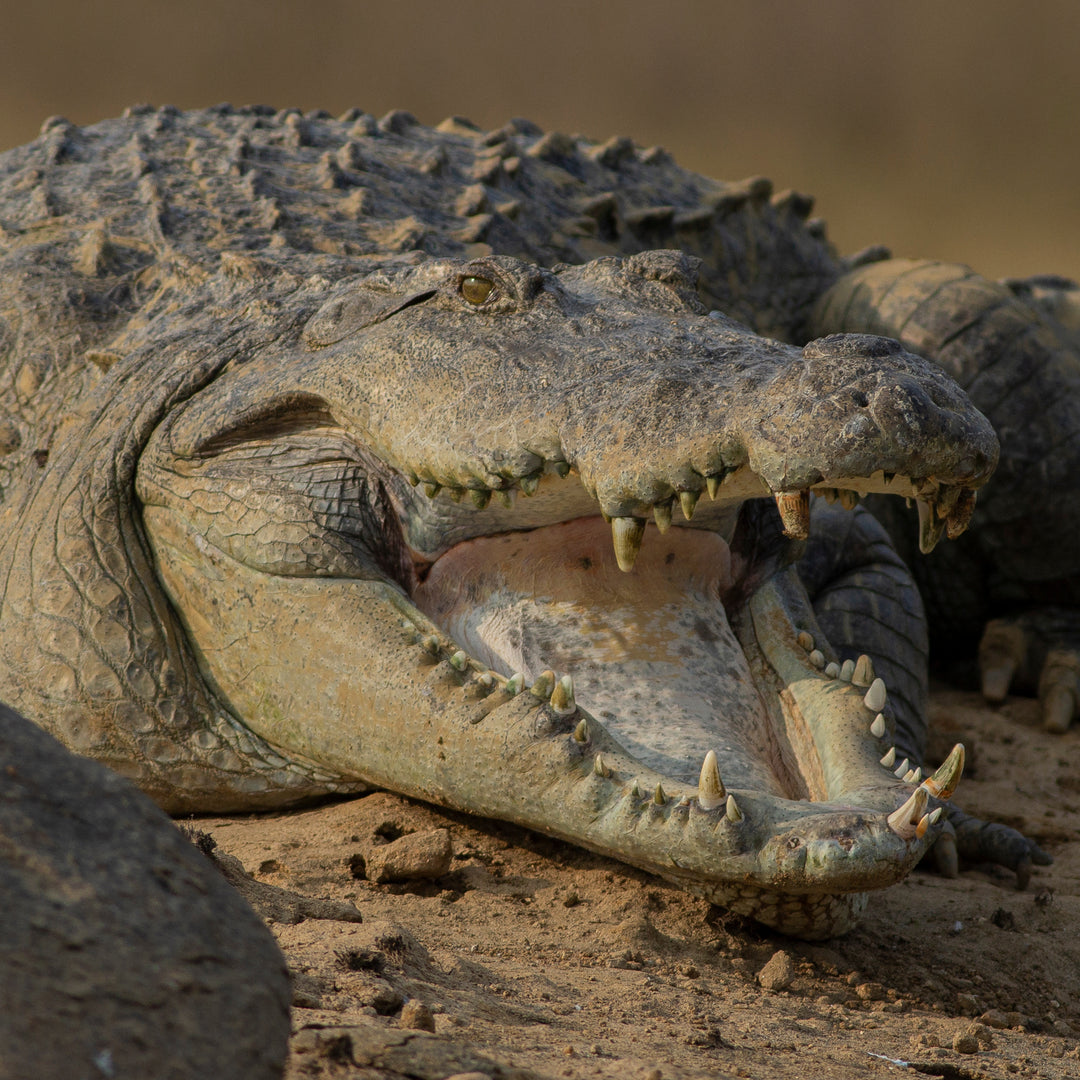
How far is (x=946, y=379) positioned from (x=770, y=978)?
1130mm

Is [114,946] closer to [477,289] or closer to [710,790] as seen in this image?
[710,790]

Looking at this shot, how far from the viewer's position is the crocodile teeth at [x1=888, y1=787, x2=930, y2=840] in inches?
82.5

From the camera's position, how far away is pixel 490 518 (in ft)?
9.28

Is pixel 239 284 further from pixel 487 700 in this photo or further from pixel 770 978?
pixel 770 978

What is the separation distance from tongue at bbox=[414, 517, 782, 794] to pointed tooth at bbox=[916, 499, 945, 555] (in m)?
0.56

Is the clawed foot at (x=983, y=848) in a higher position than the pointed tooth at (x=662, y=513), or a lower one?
lower

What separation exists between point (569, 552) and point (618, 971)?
1015 mm

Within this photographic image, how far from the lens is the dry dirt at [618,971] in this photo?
63.8 inches

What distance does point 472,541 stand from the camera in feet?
9.53

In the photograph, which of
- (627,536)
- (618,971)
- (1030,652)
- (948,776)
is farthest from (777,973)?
(1030,652)

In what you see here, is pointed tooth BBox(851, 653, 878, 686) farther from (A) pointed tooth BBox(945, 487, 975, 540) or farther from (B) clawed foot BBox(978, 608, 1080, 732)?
(B) clawed foot BBox(978, 608, 1080, 732)

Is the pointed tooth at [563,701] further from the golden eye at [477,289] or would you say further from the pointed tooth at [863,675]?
the golden eye at [477,289]

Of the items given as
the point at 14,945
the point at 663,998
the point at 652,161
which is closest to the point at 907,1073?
the point at 663,998

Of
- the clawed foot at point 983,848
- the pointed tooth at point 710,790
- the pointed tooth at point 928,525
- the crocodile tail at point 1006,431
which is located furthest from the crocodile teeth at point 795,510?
the crocodile tail at point 1006,431
